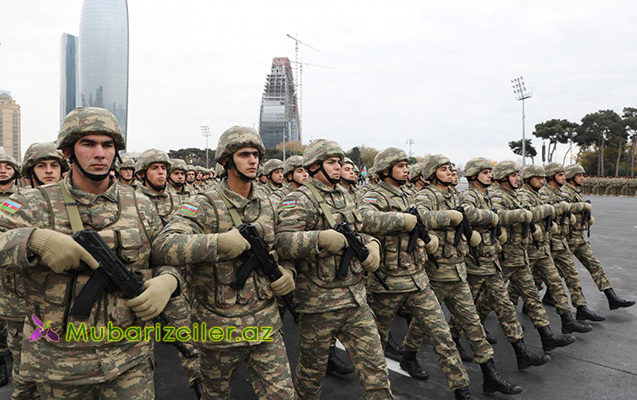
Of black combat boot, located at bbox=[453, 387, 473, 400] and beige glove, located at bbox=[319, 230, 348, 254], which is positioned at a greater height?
beige glove, located at bbox=[319, 230, 348, 254]

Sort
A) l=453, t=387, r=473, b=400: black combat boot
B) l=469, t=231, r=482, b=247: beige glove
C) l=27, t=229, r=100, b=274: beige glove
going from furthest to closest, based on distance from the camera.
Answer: l=469, t=231, r=482, b=247: beige glove < l=453, t=387, r=473, b=400: black combat boot < l=27, t=229, r=100, b=274: beige glove

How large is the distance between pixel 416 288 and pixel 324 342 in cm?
110

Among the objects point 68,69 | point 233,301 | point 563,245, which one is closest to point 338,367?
point 233,301

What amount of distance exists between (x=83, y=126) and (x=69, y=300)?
3.16 ft

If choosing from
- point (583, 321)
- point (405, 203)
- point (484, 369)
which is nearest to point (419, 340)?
point (484, 369)

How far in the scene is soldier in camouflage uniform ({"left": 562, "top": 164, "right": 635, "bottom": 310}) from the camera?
6.59 meters

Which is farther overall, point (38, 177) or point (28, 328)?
point (38, 177)

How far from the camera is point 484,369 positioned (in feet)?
13.6

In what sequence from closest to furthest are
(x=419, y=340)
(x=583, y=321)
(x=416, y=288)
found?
(x=416, y=288) → (x=419, y=340) → (x=583, y=321)

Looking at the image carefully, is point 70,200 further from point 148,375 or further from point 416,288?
point 416,288

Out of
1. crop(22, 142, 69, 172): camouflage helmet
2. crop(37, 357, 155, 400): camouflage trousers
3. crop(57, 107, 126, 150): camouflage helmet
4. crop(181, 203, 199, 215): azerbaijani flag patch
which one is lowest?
crop(37, 357, 155, 400): camouflage trousers

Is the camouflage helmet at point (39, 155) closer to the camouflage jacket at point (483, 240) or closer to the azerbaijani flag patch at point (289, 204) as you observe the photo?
the azerbaijani flag patch at point (289, 204)

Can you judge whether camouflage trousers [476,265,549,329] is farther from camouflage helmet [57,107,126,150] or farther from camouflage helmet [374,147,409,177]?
camouflage helmet [57,107,126,150]

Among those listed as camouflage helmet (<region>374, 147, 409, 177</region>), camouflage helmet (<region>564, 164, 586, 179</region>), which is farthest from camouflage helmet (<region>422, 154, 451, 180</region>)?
camouflage helmet (<region>564, 164, 586, 179</region>)
